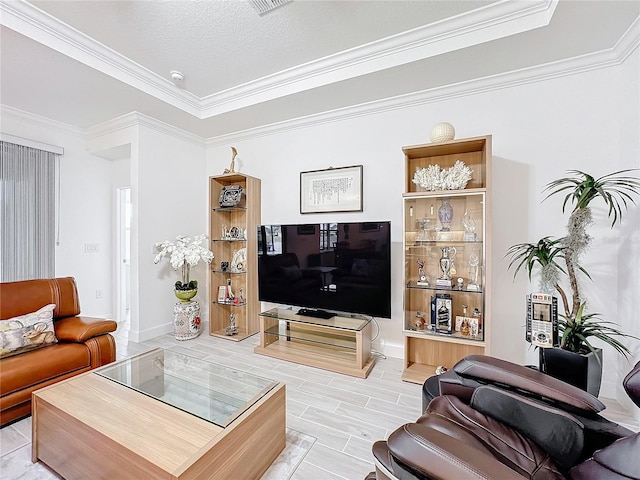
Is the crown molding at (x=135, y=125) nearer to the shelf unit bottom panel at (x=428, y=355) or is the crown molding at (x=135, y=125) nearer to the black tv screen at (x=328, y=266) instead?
the black tv screen at (x=328, y=266)

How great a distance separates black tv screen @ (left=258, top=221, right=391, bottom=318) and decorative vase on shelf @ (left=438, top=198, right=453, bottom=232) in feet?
1.58

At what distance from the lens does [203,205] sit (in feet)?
13.5

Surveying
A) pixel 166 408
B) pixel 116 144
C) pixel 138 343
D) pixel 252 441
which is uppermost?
pixel 116 144

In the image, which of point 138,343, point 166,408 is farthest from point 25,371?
point 138,343

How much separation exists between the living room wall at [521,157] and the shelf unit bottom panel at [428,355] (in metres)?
0.22

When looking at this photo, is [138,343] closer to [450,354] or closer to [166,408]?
[166,408]

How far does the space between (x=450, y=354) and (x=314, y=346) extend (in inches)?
52.7

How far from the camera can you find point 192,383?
177cm

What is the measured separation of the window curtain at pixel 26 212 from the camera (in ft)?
10.1

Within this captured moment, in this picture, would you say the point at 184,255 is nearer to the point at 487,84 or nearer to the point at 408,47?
the point at 408,47

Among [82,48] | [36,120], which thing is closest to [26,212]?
[36,120]

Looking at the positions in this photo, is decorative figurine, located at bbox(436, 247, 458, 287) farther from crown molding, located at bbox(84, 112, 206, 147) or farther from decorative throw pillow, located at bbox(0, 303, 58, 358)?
crown molding, located at bbox(84, 112, 206, 147)

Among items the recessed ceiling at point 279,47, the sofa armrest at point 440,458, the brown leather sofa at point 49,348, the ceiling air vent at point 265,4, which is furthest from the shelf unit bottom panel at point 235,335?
the ceiling air vent at point 265,4

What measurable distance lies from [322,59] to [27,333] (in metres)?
3.12
